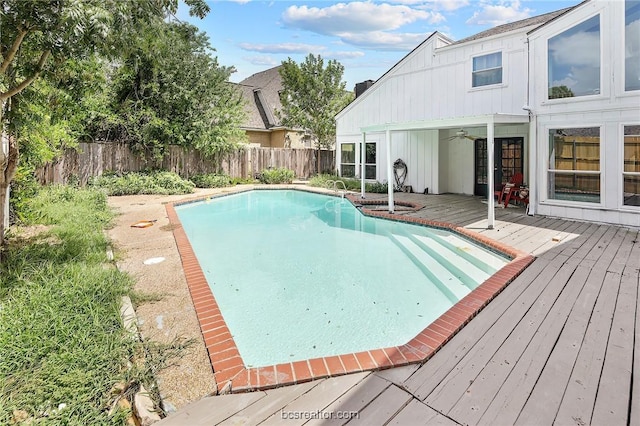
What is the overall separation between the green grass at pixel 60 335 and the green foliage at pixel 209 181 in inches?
410

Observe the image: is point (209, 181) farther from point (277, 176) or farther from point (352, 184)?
point (352, 184)

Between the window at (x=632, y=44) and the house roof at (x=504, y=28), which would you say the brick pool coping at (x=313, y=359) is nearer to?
the window at (x=632, y=44)

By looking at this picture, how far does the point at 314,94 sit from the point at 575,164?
1389 cm

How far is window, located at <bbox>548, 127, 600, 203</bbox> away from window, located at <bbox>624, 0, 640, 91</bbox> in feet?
3.17

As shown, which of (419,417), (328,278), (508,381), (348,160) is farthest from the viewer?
(348,160)

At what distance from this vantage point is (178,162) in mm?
15375

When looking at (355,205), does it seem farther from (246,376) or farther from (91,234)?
(246,376)

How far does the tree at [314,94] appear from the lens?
19062 millimetres

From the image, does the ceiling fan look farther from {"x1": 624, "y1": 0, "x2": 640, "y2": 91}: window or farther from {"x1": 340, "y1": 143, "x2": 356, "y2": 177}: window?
{"x1": 624, "y1": 0, "x2": 640, "y2": 91}: window

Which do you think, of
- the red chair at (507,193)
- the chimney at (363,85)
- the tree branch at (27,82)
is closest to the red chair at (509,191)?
the red chair at (507,193)

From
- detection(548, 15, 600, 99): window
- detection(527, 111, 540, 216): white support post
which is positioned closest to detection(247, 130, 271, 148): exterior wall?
detection(527, 111, 540, 216): white support post

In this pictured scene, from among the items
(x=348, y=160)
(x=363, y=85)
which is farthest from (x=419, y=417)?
(x=363, y=85)

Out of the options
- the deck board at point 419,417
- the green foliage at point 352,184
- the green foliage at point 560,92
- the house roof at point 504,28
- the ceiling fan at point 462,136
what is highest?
the house roof at point 504,28

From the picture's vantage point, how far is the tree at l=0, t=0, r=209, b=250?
10.3 feet
